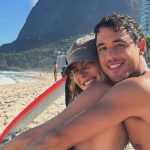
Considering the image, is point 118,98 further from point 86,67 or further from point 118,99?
point 86,67

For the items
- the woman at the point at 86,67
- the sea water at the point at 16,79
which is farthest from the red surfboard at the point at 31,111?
the sea water at the point at 16,79

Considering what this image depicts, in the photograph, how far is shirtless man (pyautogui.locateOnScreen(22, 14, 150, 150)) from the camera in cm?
190

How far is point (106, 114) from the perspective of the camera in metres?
1.90

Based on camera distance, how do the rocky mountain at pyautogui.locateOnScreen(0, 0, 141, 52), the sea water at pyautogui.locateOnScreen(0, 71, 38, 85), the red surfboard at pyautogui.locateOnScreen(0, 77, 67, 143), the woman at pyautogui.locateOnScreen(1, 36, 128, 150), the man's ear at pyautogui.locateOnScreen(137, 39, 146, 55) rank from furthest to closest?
the rocky mountain at pyautogui.locateOnScreen(0, 0, 141, 52) < the sea water at pyautogui.locateOnScreen(0, 71, 38, 85) < the red surfboard at pyautogui.locateOnScreen(0, 77, 67, 143) < the man's ear at pyautogui.locateOnScreen(137, 39, 146, 55) < the woman at pyautogui.locateOnScreen(1, 36, 128, 150)

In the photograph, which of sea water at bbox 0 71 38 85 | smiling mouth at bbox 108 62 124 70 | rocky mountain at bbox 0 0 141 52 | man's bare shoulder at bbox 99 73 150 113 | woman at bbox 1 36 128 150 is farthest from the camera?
rocky mountain at bbox 0 0 141 52

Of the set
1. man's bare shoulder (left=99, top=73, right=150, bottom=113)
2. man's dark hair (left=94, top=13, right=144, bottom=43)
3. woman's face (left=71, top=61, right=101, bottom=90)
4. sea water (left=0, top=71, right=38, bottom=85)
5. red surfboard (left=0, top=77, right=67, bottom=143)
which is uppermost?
sea water (left=0, top=71, right=38, bottom=85)

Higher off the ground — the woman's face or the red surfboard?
the red surfboard

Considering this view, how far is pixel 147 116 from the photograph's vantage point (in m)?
1.96

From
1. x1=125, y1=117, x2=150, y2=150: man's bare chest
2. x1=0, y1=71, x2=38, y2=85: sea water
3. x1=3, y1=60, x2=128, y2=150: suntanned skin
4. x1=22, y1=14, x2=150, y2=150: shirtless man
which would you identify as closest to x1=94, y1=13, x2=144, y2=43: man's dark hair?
x1=22, y1=14, x2=150, y2=150: shirtless man

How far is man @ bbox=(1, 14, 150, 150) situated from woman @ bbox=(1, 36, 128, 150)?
0.14 ft

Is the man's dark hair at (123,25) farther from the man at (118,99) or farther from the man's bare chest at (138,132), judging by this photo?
the man's bare chest at (138,132)

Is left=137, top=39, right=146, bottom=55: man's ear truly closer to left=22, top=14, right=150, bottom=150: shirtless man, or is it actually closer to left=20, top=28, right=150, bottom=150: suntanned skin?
left=22, top=14, right=150, bottom=150: shirtless man

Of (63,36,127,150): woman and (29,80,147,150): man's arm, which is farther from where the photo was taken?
(63,36,127,150): woman

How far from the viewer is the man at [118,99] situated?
1900 millimetres
